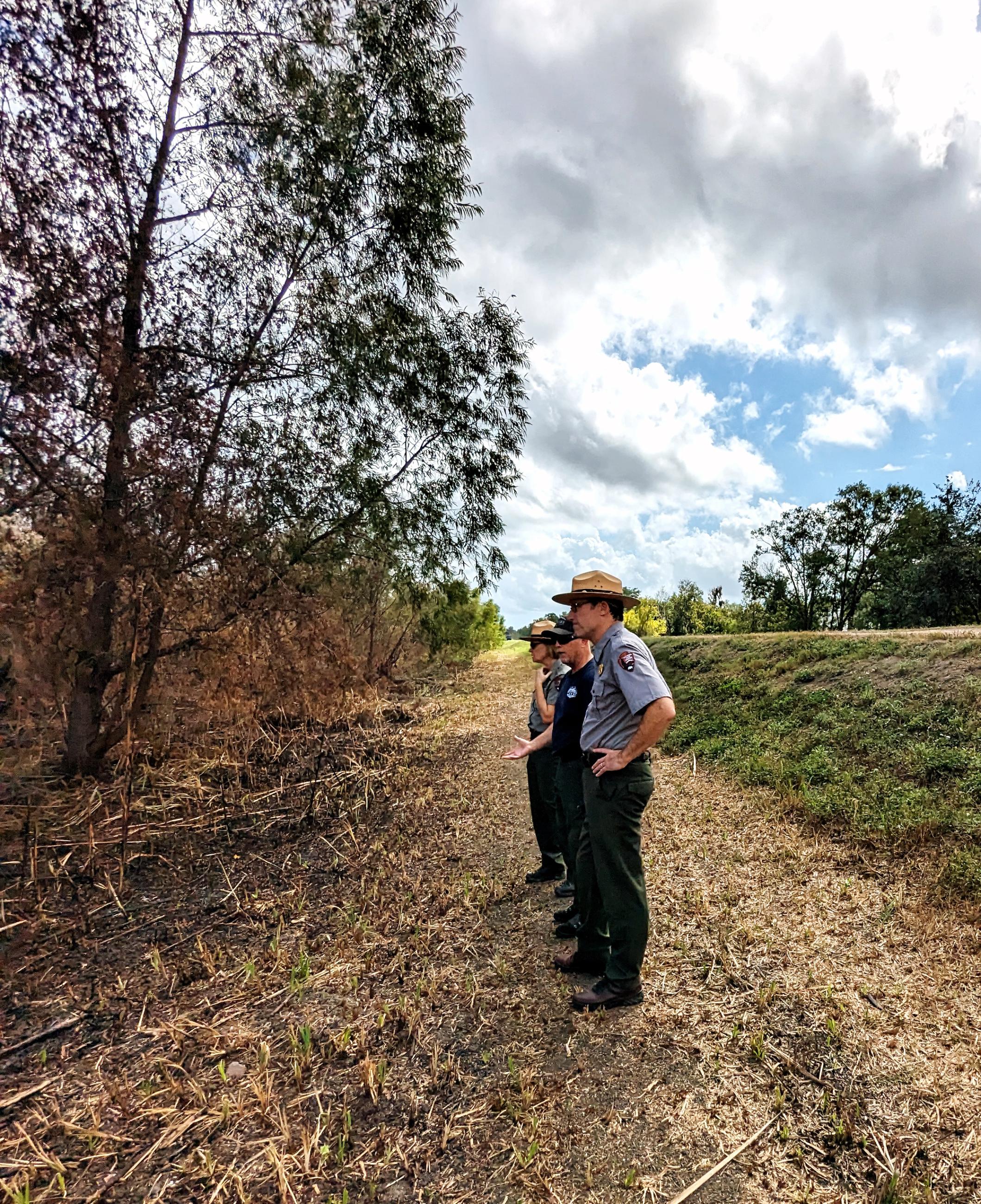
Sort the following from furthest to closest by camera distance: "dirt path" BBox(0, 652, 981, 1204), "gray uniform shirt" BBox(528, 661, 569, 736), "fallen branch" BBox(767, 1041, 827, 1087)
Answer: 1. "gray uniform shirt" BBox(528, 661, 569, 736)
2. "fallen branch" BBox(767, 1041, 827, 1087)
3. "dirt path" BBox(0, 652, 981, 1204)

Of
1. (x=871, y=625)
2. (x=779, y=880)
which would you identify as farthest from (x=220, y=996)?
(x=871, y=625)

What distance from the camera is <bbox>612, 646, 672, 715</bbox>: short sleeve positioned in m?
2.85

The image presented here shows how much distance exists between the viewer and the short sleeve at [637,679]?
2846mm

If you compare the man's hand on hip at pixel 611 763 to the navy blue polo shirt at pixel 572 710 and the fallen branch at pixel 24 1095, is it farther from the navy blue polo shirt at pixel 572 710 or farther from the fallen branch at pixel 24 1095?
the fallen branch at pixel 24 1095

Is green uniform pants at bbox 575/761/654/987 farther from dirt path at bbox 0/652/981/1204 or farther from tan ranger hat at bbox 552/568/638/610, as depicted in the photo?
tan ranger hat at bbox 552/568/638/610

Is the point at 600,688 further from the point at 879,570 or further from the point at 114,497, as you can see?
the point at 879,570

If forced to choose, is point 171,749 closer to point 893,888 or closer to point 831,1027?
point 831,1027

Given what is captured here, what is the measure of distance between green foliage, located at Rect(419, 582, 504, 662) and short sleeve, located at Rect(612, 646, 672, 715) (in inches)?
278

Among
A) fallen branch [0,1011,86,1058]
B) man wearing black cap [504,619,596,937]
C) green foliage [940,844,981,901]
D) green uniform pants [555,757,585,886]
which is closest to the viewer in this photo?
fallen branch [0,1011,86,1058]

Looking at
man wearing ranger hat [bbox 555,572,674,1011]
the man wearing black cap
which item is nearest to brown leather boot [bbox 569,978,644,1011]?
man wearing ranger hat [bbox 555,572,674,1011]

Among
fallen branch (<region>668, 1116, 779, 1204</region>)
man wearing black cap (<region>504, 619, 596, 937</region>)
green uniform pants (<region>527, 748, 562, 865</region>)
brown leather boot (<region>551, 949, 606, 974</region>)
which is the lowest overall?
fallen branch (<region>668, 1116, 779, 1204</region>)

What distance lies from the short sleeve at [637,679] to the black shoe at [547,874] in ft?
8.38

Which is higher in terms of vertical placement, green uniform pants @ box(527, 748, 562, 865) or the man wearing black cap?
the man wearing black cap

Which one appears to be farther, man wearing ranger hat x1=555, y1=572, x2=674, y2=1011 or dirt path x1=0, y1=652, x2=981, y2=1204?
man wearing ranger hat x1=555, y1=572, x2=674, y2=1011
